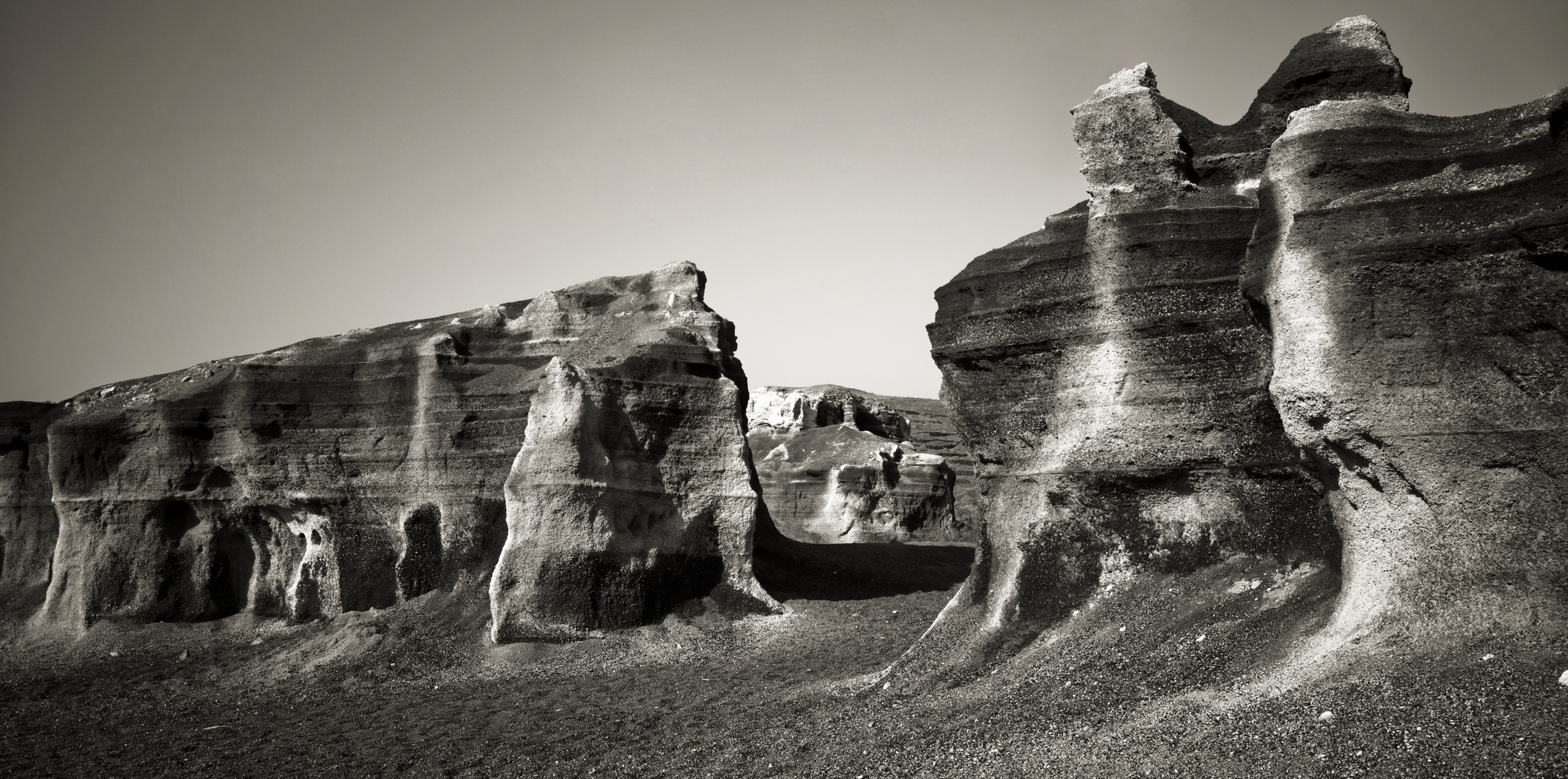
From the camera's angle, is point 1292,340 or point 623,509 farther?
point 623,509

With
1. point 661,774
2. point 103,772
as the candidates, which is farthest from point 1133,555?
point 103,772

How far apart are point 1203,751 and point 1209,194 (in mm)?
→ 6034

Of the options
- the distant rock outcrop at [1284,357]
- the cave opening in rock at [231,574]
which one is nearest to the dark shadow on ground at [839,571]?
the distant rock outcrop at [1284,357]

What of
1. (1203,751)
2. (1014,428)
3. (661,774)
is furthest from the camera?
(1014,428)

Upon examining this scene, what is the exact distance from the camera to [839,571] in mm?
21797

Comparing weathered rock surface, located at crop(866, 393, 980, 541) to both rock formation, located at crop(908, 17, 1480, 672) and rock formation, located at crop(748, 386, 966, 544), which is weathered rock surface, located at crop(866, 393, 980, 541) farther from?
rock formation, located at crop(908, 17, 1480, 672)

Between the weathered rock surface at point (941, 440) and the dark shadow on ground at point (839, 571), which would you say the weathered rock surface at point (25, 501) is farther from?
the weathered rock surface at point (941, 440)

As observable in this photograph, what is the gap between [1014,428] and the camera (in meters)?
11.4

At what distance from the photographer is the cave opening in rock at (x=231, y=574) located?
20359 mm

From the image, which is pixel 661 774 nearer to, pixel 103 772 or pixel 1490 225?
pixel 103 772

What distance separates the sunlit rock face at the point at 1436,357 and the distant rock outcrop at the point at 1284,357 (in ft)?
0.05

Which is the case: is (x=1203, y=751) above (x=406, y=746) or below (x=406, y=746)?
above

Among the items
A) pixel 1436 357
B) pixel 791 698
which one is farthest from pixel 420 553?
pixel 1436 357

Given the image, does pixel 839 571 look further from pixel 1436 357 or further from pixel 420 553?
pixel 1436 357
